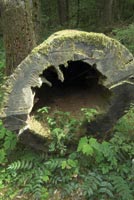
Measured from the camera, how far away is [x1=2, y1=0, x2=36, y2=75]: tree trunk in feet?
17.9

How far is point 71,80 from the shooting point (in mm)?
5297

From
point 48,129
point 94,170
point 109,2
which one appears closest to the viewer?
point 94,170

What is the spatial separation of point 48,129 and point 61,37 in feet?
3.43

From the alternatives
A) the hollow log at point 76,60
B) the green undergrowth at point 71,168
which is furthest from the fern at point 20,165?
the hollow log at point 76,60

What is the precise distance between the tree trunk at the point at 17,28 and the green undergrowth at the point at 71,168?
4.69 ft

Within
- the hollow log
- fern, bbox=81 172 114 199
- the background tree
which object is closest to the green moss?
the hollow log

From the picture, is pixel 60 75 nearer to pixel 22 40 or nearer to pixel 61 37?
pixel 61 37

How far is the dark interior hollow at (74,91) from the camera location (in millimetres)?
4781

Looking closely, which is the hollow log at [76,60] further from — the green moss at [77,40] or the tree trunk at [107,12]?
the tree trunk at [107,12]

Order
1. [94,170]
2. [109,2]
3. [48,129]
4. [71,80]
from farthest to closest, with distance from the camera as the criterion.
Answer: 1. [109,2]
2. [71,80]
3. [48,129]
4. [94,170]

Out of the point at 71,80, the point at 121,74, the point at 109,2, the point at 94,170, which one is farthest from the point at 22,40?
the point at 109,2

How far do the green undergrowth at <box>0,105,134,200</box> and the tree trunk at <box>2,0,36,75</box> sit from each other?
4.69ft

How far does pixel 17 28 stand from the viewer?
5.50 metres

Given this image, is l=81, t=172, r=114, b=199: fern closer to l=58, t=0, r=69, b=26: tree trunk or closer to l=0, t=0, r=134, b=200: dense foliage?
l=0, t=0, r=134, b=200: dense foliage
